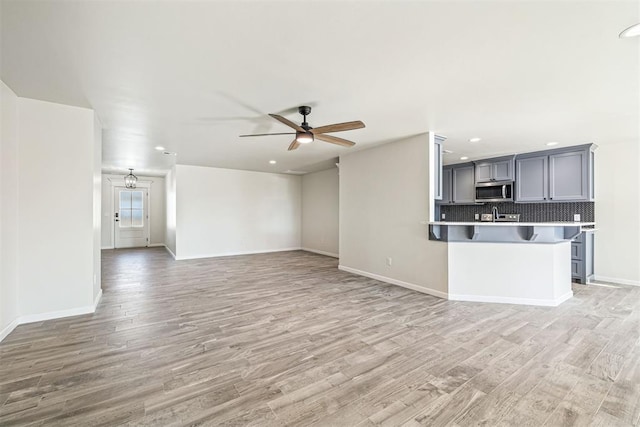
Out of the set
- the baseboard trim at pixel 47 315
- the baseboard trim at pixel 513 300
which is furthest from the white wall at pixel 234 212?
the baseboard trim at pixel 513 300

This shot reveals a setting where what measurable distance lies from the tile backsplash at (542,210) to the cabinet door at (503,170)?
630 mm

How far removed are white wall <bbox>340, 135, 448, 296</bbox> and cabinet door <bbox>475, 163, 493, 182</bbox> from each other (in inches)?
114

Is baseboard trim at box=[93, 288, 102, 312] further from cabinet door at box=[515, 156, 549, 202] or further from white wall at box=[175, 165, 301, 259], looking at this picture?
cabinet door at box=[515, 156, 549, 202]

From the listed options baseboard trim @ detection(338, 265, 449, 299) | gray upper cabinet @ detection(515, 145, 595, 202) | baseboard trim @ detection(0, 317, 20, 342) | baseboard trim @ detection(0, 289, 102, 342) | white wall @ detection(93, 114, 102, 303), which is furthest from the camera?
gray upper cabinet @ detection(515, 145, 595, 202)

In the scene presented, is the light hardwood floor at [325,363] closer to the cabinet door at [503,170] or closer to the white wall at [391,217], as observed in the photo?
the white wall at [391,217]

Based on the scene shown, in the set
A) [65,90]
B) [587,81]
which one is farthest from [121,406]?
[587,81]

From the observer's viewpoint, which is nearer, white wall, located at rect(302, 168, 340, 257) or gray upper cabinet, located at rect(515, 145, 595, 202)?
gray upper cabinet, located at rect(515, 145, 595, 202)

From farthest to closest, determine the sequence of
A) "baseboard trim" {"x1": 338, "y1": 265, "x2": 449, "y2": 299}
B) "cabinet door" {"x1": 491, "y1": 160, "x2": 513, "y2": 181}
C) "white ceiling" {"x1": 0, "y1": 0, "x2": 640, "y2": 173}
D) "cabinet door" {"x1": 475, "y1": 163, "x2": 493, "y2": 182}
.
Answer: "cabinet door" {"x1": 475, "y1": 163, "x2": 493, "y2": 182}
"cabinet door" {"x1": 491, "y1": 160, "x2": 513, "y2": 181}
"baseboard trim" {"x1": 338, "y1": 265, "x2": 449, "y2": 299}
"white ceiling" {"x1": 0, "y1": 0, "x2": 640, "y2": 173}

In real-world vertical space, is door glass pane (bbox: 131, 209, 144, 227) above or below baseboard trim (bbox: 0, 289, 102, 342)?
above

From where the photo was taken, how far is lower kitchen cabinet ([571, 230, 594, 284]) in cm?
488

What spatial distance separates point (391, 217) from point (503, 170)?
10.2ft

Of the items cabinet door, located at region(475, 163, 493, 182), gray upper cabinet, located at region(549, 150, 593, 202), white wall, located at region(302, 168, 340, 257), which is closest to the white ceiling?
gray upper cabinet, located at region(549, 150, 593, 202)

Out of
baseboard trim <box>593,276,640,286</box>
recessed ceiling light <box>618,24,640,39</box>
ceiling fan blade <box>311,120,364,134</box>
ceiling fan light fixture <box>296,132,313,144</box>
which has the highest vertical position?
recessed ceiling light <box>618,24,640,39</box>

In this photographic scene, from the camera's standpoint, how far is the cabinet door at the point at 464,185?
6.60 metres
